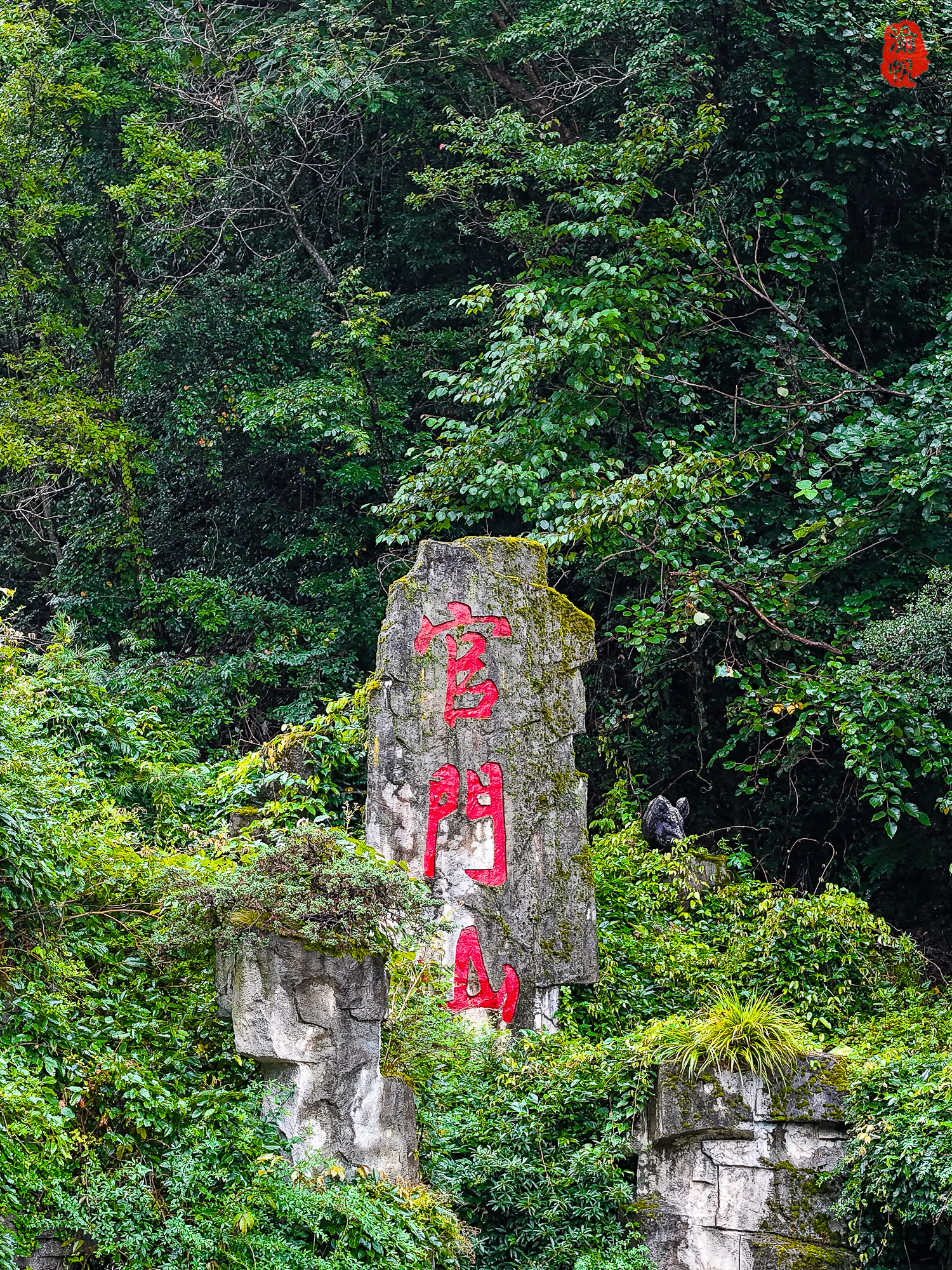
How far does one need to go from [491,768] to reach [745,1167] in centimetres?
246

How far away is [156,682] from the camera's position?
1003cm

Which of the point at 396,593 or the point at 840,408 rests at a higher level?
the point at 840,408

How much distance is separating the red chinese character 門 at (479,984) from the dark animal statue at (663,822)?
2115 mm

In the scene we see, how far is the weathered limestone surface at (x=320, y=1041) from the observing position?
186 inches

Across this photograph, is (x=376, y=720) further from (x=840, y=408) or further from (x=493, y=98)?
(x=493, y=98)

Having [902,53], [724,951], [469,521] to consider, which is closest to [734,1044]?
[724,951]

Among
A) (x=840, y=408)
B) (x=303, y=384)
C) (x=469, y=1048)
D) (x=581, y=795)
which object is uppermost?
(x=303, y=384)

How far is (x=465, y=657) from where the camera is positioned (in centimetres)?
722

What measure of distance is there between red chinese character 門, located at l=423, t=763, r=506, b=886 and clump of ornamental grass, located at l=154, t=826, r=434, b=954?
1880 mm

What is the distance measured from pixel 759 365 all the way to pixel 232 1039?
6.44 meters

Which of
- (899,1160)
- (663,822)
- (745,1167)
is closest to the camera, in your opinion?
(899,1160)

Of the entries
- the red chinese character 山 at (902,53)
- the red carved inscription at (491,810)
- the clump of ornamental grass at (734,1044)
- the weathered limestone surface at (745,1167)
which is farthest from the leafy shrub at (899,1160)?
the red chinese character 山 at (902,53)

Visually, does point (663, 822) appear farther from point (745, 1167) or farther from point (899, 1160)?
point (899, 1160)

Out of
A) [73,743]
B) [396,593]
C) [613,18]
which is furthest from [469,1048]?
[613,18]
